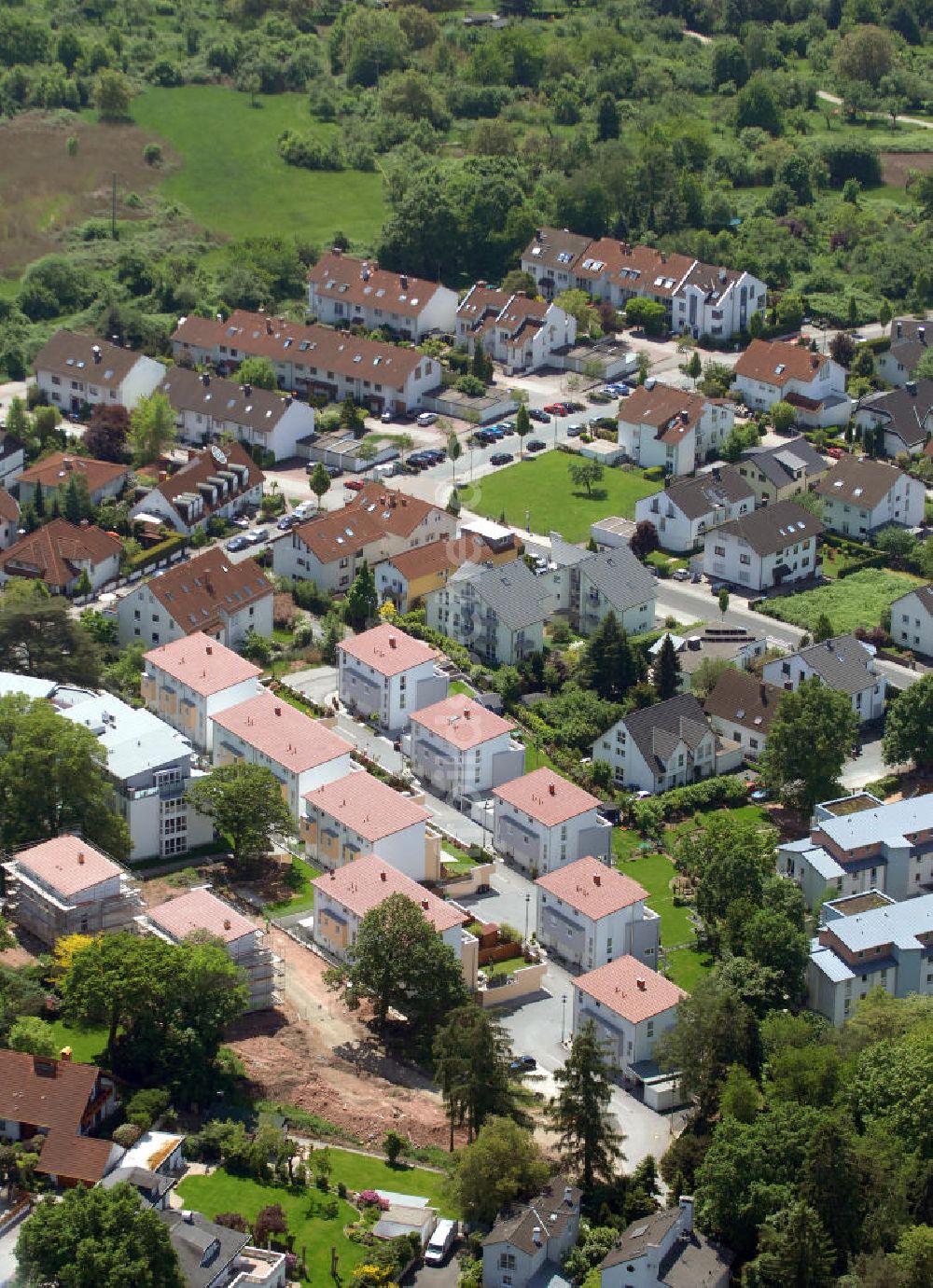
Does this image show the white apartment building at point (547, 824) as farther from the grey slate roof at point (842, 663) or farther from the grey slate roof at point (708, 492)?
the grey slate roof at point (708, 492)

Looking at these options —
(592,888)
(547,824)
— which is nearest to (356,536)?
(547,824)

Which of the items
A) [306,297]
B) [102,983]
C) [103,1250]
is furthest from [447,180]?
[103,1250]

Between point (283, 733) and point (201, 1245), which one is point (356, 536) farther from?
point (201, 1245)

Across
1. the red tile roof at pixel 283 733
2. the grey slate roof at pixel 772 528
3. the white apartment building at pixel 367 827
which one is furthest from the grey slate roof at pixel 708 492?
the white apartment building at pixel 367 827

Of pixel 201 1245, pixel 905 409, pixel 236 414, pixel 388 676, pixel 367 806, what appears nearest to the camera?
pixel 201 1245

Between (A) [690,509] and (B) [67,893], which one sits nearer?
(B) [67,893]

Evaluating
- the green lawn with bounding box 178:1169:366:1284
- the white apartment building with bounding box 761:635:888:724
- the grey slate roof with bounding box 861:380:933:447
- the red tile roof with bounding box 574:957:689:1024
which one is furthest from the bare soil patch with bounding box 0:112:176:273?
the green lawn with bounding box 178:1169:366:1284
